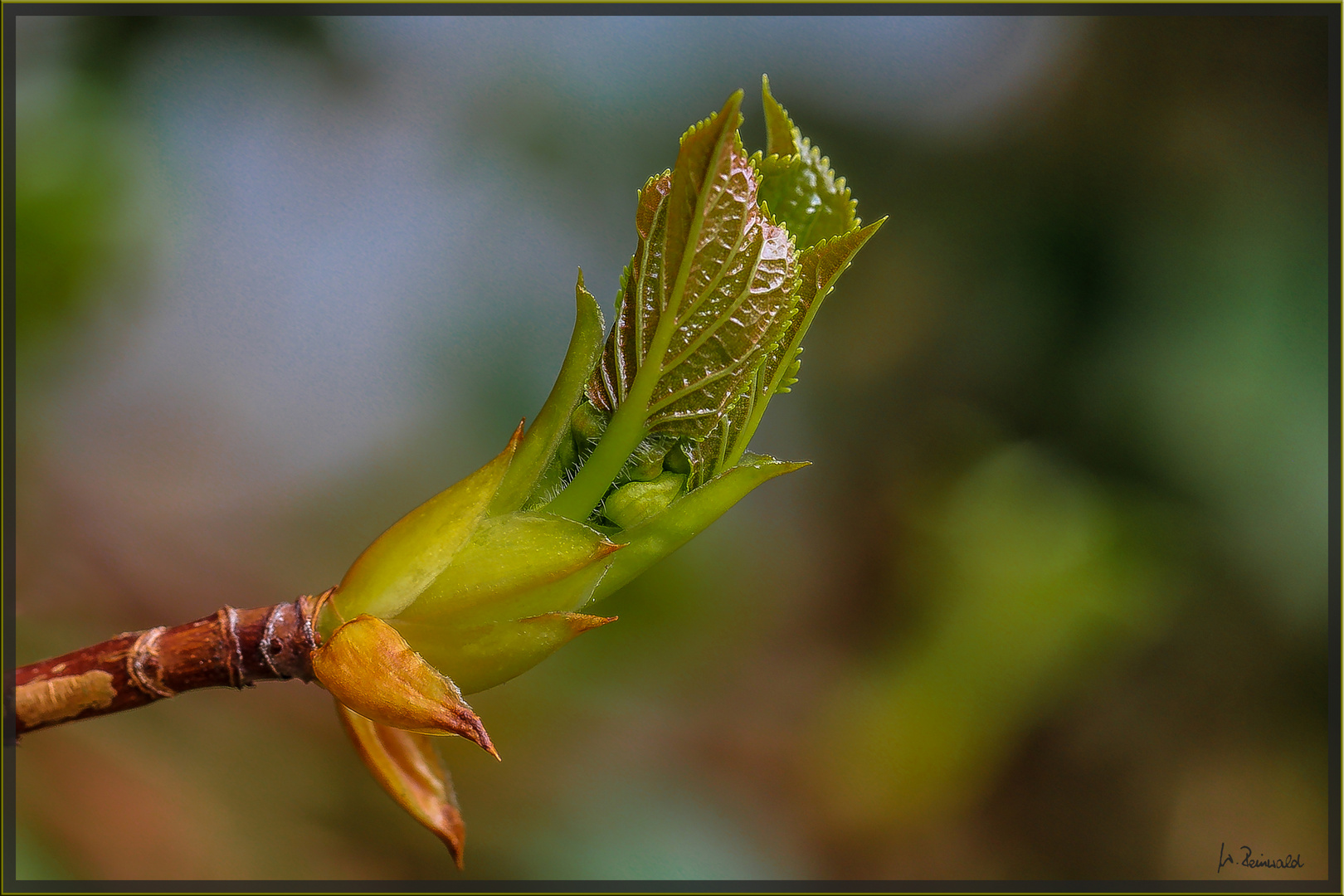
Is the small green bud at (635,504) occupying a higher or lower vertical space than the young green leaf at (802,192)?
lower

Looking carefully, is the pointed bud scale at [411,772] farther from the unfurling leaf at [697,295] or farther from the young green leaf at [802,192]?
the young green leaf at [802,192]

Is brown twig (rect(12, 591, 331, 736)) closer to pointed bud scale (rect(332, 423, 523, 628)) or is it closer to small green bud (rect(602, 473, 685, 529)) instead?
pointed bud scale (rect(332, 423, 523, 628))

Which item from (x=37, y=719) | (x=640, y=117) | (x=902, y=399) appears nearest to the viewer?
(x=37, y=719)

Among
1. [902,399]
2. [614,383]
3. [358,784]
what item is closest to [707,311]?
[614,383]

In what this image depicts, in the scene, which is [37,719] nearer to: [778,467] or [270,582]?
[778,467]
